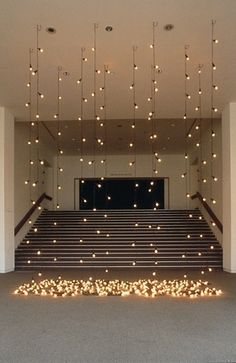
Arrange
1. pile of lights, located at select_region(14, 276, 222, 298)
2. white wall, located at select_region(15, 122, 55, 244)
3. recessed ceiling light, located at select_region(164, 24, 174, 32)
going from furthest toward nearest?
white wall, located at select_region(15, 122, 55, 244) → pile of lights, located at select_region(14, 276, 222, 298) → recessed ceiling light, located at select_region(164, 24, 174, 32)

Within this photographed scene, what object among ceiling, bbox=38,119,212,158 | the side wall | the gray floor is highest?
ceiling, bbox=38,119,212,158

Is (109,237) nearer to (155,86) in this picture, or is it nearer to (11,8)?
(155,86)

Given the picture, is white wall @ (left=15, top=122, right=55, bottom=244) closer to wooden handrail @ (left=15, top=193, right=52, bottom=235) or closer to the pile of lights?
wooden handrail @ (left=15, top=193, right=52, bottom=235)

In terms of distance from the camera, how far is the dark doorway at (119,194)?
17453mm

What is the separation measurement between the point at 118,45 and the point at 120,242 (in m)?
5.68

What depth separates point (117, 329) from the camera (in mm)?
3998

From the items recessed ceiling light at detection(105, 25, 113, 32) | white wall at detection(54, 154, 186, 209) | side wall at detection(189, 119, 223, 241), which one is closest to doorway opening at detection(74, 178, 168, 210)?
white wall at detection(54, 154, 186, 209)

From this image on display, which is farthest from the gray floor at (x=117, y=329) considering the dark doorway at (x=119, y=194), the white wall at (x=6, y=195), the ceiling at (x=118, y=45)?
the dark doorway at (x=119, y=194)

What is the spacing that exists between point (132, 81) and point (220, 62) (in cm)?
158

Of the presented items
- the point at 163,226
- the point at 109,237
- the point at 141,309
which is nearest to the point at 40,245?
the point at 109,237

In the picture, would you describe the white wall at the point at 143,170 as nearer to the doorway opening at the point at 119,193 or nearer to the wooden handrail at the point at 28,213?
the doorway opening at the point at 119,193

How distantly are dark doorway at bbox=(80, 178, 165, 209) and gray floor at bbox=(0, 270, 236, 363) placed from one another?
11588 mm

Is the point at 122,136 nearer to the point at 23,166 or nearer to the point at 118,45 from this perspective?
the point at 23,166

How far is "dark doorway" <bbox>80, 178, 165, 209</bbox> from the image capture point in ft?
57.3
